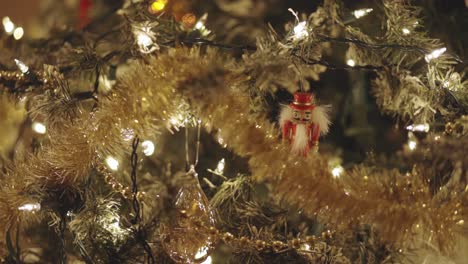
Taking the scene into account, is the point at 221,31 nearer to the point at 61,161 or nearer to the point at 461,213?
the point at 61,161

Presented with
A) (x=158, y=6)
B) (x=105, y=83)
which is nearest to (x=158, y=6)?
(x=158, y=6)

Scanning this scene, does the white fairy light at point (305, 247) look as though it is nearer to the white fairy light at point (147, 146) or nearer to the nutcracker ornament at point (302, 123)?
the nutcracker ornament at point (302, 123)

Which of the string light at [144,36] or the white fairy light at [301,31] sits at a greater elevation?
the white fairy light at [301,31]

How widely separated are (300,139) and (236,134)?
14 cm

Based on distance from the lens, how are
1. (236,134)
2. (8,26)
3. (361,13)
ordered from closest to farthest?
(236,134) → (361,13) → (8,26)

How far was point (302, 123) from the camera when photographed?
2.08 ft

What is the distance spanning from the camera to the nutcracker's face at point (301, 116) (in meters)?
0.64

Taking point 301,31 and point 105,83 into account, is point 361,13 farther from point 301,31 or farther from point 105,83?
point 105,83

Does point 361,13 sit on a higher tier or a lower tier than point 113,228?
higher

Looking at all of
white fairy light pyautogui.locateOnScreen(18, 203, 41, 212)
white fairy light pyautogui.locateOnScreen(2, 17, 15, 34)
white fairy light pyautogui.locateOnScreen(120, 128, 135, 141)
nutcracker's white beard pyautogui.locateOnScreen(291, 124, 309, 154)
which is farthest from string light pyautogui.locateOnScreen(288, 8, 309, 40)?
white fairy light pyautogui.locateOnScreen(2, 17, 15, 34)

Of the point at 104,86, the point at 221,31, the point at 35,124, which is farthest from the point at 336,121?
the point at 35,124

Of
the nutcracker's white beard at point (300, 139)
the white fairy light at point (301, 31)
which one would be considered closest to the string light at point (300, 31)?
the white fairy light at point (301, 31)

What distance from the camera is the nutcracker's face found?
635 mm

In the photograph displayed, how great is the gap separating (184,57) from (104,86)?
0.34 meters
